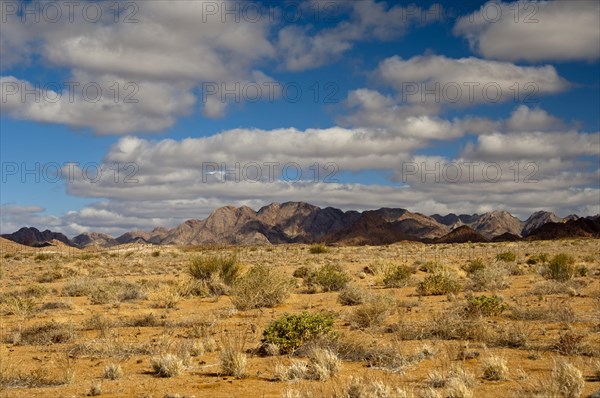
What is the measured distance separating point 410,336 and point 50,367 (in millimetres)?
8364

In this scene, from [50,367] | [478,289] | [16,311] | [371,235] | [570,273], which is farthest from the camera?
[371,235]

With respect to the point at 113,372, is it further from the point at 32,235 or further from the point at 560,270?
the point at 32,235

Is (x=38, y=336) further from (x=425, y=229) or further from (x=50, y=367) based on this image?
(x=425, y=229)

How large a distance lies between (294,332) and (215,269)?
1553 cm

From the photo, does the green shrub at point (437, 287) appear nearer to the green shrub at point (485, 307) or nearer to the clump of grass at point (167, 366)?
the green shrub at point (485, 307)

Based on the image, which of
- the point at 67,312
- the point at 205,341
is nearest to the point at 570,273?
the point at 205,341

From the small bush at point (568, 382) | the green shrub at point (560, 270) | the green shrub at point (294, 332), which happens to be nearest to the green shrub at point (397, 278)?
the green shrub at point (560, 270)

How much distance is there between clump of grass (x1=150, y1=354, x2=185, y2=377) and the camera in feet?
34.9

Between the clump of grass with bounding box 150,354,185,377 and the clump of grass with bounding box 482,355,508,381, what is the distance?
5766mm

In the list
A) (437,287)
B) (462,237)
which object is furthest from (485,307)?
(462,237)

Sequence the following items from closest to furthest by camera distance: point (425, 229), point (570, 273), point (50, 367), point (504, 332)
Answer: point (50, 367)
point (504, 332)
point (570, 273)
point (425, 229)

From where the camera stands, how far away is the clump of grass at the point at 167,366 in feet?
34.9

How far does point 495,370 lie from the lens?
367 inches

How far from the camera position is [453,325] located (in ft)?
44.6
